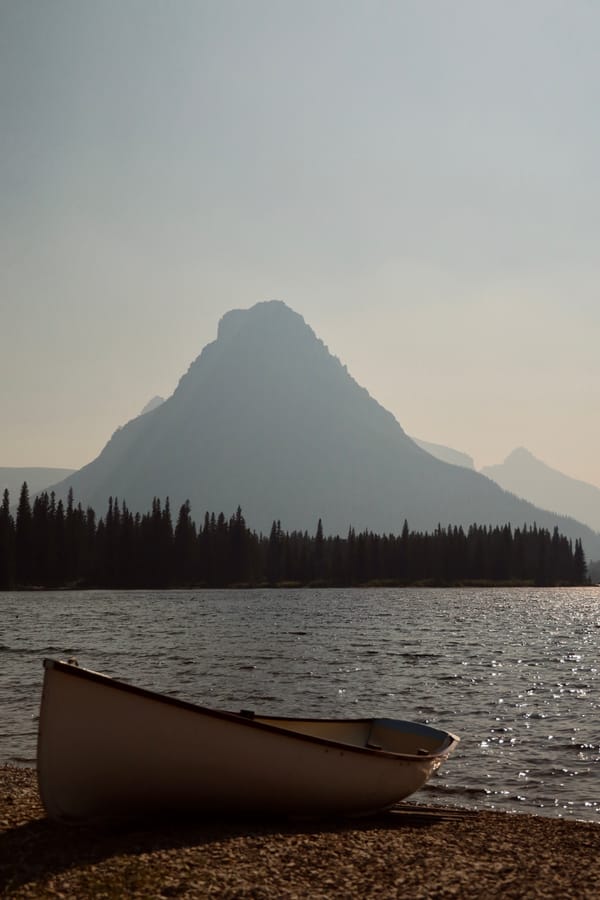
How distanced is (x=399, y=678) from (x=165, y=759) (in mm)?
29202

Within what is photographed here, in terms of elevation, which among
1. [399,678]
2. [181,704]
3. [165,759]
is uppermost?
[181,704]

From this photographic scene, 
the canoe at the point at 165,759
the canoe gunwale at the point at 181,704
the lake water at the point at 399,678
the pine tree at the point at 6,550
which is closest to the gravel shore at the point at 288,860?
the canoe at the point at 165,759

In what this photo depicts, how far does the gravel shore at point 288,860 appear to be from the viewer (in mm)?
12125

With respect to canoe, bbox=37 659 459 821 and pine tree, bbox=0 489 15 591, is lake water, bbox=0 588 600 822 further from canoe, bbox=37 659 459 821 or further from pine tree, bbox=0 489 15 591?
pine tree, bbox=0 489 15 591

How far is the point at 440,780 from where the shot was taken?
2280cm

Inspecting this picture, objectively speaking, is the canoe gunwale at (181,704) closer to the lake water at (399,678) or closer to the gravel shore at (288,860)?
the gravel shore at (288,860)

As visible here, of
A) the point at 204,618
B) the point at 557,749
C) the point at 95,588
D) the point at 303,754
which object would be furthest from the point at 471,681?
the point at 95,588

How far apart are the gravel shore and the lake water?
5140 millimetres

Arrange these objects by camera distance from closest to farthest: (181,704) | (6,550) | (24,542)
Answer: (181,704) → (6,550) → (24,542)

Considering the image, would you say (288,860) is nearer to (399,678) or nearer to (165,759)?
(165,759)

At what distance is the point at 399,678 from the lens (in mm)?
41812

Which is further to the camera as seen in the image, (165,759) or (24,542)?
(24,542)

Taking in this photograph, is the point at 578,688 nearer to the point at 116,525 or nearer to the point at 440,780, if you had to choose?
the point at 440,780

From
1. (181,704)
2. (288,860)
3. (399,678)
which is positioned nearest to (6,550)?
(399,678)
